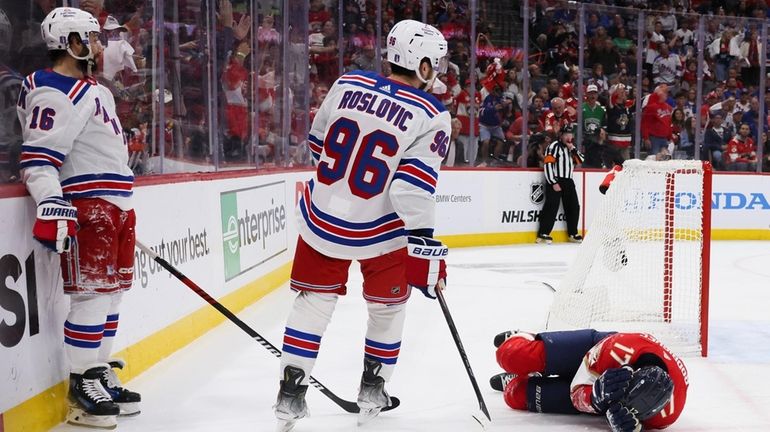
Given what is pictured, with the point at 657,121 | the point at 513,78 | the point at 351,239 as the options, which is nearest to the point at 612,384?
the point at 351,239

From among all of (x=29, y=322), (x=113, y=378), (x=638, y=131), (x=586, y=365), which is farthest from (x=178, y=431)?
(x=638, y=131)

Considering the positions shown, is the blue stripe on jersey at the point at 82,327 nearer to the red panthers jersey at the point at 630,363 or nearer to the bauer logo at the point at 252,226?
the red panthers jersey at the point at 630,363

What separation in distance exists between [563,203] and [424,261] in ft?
22.5

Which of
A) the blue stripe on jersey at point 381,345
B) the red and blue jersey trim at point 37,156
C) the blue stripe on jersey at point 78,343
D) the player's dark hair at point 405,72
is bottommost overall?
the blue stripe on jersey at point 381,345

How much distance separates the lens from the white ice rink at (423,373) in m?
2.75

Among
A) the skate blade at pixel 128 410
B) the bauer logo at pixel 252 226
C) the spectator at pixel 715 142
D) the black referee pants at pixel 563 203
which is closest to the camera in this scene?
the skate blade at pixel 128 410

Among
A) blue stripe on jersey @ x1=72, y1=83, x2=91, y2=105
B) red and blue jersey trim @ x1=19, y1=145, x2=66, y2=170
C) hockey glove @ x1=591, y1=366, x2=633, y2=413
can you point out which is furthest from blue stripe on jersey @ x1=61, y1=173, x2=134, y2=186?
hockey glove @ x1=591, y1=366, x2=633, y2=413

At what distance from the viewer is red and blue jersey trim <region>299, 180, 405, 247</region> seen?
255 centimetres

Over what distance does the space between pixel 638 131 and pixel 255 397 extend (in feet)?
25.2

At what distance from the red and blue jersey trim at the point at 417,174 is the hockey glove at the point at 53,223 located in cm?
93

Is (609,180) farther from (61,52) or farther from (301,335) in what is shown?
(61,52)

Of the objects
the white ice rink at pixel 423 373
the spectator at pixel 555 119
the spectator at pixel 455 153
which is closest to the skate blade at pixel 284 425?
the white ice rink at pixel 423 373

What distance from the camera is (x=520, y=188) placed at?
9.12 metres

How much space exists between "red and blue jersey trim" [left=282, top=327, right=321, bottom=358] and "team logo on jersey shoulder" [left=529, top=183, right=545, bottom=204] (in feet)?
22.5
